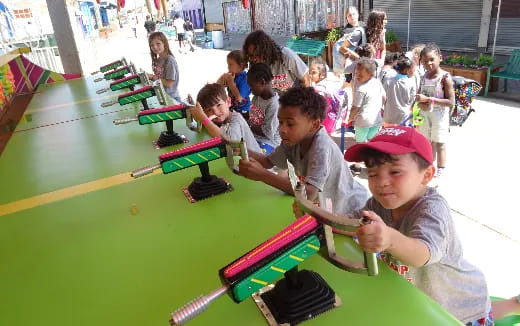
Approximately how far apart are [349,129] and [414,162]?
156 inches

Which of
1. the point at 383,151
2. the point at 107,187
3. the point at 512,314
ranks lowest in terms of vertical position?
the point at 512,314

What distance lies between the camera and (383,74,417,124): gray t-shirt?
356 centimetres

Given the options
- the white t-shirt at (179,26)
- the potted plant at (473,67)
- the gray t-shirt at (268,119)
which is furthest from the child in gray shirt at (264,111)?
the white t-shirt at (179,26)

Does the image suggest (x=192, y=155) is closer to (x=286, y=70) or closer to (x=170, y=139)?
(x=170, y=139)

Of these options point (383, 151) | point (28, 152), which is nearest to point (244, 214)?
point (383, 151)

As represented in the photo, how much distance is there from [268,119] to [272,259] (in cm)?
188

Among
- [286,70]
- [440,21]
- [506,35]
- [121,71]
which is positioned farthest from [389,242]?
[440,21]

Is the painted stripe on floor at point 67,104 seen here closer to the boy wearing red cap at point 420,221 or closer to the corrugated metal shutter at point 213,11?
the boy wearing red cap at point 420,221

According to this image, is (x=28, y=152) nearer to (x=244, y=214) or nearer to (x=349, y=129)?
(x=244, y=214)

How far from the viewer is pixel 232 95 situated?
351 cm

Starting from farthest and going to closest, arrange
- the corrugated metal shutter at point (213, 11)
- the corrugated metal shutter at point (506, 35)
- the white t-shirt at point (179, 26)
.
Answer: the corrugated metal shutter at point (213, 11), the white t-shirt at point (179, 26), the corrugated metal shutter at point (506, 35)

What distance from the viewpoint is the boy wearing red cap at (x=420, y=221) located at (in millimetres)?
964

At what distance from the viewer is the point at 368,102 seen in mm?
3498

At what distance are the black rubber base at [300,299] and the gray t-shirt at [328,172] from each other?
64 cm
